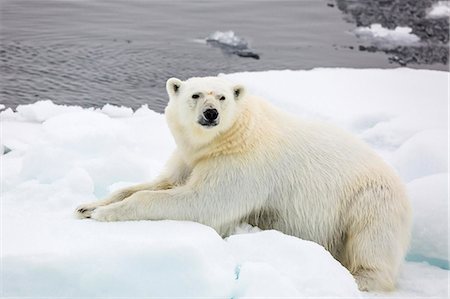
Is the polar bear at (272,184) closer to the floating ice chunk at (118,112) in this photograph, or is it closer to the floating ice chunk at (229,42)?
the floating ice chunk at (118,112)

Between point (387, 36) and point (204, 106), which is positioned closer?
point (204, 106)

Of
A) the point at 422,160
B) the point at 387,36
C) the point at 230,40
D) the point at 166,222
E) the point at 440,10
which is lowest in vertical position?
→ the point at 422,160

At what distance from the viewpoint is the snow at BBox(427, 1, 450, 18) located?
16.5 meters

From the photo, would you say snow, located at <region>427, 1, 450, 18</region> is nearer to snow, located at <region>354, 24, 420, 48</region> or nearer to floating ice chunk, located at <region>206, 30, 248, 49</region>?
snow, located at <region>354, 24, 420, 48</region>

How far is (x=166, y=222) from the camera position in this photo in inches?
153

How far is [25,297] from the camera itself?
3.08 m

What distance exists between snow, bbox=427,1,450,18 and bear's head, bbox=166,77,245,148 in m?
13.2

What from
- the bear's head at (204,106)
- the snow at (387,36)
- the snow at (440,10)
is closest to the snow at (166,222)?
the bear's head at (204,106)

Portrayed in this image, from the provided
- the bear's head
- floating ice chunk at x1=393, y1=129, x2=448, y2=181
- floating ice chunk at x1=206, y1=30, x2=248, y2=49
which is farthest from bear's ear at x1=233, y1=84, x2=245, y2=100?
floating ice chunk at x1=206, y1=30, x2=248, y2=49

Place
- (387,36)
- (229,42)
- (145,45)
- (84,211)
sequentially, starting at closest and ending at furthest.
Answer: (84,211) → (145,45) → (229,42) → (387,36)

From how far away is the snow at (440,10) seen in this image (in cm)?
1652

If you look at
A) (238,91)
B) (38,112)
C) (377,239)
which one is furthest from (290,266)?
(38,112)

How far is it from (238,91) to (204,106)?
303mm

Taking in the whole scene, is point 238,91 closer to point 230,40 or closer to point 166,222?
point 166,222
